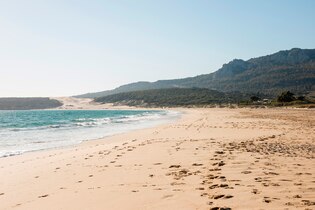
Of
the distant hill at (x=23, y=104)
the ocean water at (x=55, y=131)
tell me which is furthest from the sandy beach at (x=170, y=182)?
the distant hill at (x=23, y=104)

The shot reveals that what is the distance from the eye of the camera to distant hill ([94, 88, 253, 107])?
457 feet

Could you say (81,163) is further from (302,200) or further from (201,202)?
(302,200)

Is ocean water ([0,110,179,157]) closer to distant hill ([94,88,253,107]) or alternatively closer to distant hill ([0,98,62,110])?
distant hill ([94,88,253,107])

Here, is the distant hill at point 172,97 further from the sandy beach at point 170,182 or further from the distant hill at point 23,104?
the sandy beach at point 170,182

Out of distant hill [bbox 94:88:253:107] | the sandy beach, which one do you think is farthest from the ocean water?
distant hill [bbox 94:88:253:107]

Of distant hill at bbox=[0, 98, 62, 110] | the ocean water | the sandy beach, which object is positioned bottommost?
the ocean water

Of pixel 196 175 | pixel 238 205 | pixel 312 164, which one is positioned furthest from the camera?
pixel 312 164

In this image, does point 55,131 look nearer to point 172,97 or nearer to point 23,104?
point 172,97

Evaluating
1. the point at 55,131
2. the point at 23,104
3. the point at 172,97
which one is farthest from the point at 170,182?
the point at 23,104

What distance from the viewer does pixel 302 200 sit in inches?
216

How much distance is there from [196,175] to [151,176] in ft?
4.02

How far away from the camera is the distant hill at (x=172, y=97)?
139 m

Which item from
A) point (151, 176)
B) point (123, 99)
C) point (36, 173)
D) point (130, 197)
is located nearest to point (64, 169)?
point (36, 173)

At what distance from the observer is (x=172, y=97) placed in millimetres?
159375
